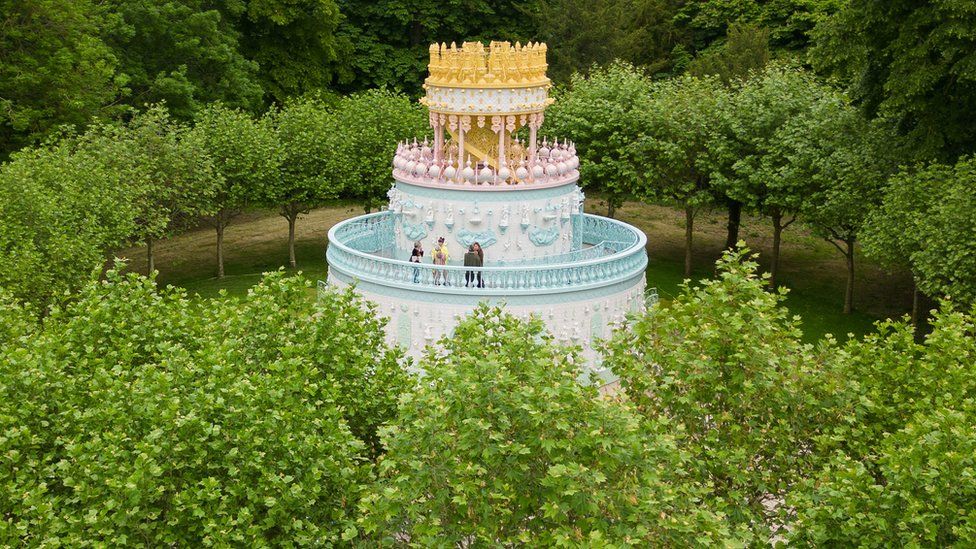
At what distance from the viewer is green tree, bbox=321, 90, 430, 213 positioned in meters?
62.2

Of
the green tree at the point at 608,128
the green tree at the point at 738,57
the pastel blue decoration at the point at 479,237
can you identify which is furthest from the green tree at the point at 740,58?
the pastel blue decoration at the point at 479,237

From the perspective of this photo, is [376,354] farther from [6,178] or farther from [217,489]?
[6,178]

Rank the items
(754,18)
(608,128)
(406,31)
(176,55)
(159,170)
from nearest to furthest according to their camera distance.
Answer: (159,170) < (608,128) < (176,55) < (754,18) < (406,31)

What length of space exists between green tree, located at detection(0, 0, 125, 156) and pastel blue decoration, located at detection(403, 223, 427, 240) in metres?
21.2

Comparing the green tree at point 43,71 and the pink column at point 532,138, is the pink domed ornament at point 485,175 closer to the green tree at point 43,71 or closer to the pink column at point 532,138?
the pink column at point 532,138

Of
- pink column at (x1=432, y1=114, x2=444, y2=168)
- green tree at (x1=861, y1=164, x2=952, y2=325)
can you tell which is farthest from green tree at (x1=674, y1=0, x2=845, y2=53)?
pink column at (x1=432, y1=114, x2=444, y2=168)

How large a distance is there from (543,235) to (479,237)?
2.55m

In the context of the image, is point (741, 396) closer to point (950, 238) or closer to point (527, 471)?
point (527, 471)

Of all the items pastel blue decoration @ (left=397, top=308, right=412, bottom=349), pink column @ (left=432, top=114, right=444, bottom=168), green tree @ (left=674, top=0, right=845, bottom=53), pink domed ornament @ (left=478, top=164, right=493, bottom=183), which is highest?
green tree @ (left=674, top=0, right=845, bottom=53)

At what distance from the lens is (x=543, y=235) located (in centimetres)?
4416

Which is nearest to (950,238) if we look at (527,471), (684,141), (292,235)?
(684,141)

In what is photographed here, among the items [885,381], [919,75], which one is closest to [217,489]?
[885,381]

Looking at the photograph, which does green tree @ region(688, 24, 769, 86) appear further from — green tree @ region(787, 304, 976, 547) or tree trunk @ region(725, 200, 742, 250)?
green tree @ region(787, 304, 976, 547)

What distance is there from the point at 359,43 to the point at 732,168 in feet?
120
